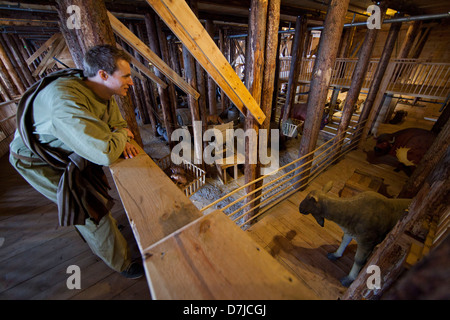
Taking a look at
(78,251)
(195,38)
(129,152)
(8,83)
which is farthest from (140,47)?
(8,83)

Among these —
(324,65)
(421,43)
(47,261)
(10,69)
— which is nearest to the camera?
(47,261)

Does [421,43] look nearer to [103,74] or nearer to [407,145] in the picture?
[407,145]

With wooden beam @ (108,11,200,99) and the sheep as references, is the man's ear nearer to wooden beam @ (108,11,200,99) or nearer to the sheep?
wooden beam @ (108,11,200,99)

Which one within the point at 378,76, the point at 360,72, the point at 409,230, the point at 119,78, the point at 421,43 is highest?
the point at 421,43

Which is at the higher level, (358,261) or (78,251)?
(78,251)

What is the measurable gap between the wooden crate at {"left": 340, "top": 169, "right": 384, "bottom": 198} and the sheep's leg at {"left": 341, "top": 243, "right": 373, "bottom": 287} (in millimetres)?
2189

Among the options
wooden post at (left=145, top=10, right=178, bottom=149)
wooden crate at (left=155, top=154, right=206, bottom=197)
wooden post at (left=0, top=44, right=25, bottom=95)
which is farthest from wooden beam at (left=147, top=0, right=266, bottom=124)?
wooden post at (left=0, top=44, right=25, bottom=95)

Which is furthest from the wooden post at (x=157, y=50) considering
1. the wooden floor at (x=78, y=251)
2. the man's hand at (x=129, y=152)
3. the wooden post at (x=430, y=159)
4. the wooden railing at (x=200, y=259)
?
the wooden post at (x=430, y=159)

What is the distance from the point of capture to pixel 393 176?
5168 mm

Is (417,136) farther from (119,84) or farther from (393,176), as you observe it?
(119,84)

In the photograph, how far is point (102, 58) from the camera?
1246 millimetres

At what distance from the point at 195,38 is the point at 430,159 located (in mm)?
4373
